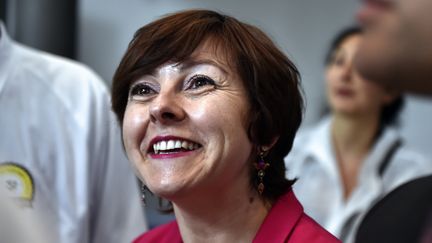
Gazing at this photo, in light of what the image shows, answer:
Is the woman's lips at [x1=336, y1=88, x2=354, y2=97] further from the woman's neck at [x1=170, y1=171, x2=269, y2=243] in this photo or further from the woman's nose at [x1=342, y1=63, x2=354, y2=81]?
the woman's neck at [x1=170, y1=171, x2=269, y2=243]

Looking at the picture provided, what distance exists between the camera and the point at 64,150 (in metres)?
1.59

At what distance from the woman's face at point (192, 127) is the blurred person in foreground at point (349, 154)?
118 cm

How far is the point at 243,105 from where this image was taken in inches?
49.4

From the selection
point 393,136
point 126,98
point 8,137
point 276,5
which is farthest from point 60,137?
point 276,5

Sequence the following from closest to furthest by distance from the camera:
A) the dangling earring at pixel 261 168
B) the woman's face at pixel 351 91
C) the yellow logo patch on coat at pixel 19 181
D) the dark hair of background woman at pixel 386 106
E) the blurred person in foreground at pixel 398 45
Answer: the blurred person in foreground at pixel 398 45, the dangling earring at pixel 261 168, the yellow logo patch on coat at pixel 19 181, the woman's face at pixel 351 91, the dark hair of background woman at pixel 386 106

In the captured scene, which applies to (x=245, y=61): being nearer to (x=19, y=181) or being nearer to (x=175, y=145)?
(x=175, y=145)

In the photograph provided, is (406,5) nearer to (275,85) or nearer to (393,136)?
(275,85)

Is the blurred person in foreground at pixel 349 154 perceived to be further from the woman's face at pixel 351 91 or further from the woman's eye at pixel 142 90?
the woman's eye at pixel 142 90

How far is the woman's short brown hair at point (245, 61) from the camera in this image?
126 cm

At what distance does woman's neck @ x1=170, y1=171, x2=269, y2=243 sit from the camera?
4.17ft

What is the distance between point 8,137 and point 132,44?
0.44 meters

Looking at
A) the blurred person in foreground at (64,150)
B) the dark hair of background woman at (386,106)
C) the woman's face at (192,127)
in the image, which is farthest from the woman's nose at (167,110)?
the dark hair of background woman at (386,106)

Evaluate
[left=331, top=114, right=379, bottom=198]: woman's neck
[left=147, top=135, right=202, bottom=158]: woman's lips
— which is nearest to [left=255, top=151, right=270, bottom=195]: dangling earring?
[left=147, top=135, right=202, bottom=158]: woman's lips

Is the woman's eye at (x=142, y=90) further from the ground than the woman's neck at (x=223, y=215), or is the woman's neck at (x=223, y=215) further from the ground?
the woman's eye at (x=142, y=90)
